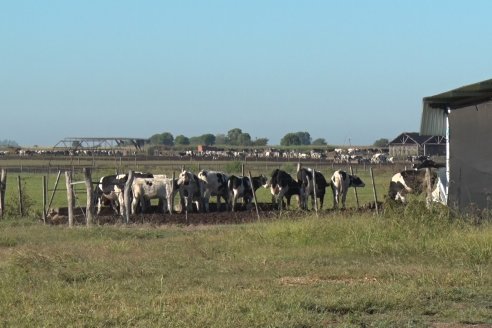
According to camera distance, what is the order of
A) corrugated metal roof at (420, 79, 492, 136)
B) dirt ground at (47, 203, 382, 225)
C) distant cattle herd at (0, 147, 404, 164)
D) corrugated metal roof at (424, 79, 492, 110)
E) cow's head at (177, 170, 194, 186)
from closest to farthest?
corrugated metal roof at (424, 79, 492, 110) → corrugated metal roof at (420, 79, 492, 136) → dirt ground at (47, 203, 382, 225) → cow's head at (177, 170, 194, 186) → distant cattle herd at (0, 147, 404, 164)

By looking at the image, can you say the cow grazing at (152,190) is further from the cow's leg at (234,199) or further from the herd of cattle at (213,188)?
the cow's leg at (234,199)

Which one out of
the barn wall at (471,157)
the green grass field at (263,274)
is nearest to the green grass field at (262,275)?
the green grass field at (263,274)

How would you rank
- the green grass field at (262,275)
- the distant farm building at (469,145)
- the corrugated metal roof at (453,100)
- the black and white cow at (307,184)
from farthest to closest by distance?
the black and white cow at (307,184) → the distant farm building at (469,145) → the corrugated metal roof at (453,100) → the green grass field at (262,275)

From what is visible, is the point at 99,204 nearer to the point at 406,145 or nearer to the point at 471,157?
the point at 471,157

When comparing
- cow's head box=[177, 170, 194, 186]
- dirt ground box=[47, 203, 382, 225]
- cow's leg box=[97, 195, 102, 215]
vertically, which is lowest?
dirt ground box=[47, 203, 382, 225]

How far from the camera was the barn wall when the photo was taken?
68.6ft

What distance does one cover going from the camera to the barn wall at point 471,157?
2092cm

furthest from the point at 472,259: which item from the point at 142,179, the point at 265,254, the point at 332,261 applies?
the point at 142,179

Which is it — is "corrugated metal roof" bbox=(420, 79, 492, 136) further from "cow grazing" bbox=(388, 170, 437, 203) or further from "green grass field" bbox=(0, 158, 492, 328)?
"cow grazing" bbox=(388, 170, 437, 203)

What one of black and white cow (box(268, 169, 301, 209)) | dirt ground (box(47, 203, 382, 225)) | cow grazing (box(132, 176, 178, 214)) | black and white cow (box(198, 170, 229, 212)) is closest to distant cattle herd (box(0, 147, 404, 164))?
black and white cow (box(198, 170, 229, 212))

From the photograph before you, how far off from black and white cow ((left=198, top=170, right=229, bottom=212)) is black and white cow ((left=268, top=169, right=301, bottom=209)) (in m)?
1.72

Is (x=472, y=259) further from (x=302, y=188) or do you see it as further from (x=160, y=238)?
(x=302, y=188)

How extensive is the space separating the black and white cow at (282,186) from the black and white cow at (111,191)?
4606 millimetres

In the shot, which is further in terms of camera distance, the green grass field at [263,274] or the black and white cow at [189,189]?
the black and white cow at [189,189]
